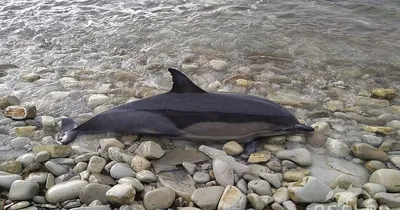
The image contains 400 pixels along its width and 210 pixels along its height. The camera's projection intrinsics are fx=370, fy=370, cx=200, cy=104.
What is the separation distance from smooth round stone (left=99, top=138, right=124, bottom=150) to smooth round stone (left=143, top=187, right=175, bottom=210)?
1.00 m

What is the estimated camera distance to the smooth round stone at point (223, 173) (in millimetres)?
3619

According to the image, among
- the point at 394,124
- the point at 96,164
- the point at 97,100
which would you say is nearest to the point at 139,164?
the point at 96,164

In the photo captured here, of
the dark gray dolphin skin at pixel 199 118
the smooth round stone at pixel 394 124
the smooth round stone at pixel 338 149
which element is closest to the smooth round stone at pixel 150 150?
the dark gray dolphin skin at pixel 199 118

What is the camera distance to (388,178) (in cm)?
364

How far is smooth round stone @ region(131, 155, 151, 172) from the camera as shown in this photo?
380cm

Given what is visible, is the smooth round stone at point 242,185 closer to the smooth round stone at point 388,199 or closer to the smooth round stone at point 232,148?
the smooth round stone at point 232,148

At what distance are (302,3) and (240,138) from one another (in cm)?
628

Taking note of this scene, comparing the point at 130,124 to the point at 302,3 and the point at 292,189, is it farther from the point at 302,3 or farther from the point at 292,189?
the point at 302,3

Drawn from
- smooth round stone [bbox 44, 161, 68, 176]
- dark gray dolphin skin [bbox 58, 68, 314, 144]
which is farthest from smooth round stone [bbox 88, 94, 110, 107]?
smooth round stone [bbox 44, 161, 68, 176]

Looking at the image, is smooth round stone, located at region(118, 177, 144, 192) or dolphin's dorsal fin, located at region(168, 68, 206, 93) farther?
dolphin's dorsal fin, located at region(168, 68, 206, 93)

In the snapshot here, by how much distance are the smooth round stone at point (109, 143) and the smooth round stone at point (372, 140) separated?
2.87 meters

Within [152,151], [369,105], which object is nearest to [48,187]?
[152,151]

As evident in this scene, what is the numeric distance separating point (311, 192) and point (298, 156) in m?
0.67

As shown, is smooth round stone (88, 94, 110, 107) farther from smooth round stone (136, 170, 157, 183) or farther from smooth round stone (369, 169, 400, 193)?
smooth round stone (369, 169, 400, 193)
